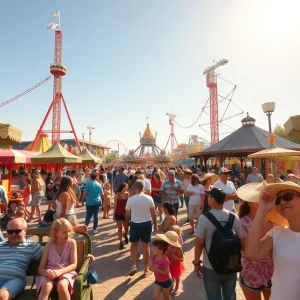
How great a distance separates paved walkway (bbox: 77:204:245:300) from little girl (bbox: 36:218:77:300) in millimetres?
1108

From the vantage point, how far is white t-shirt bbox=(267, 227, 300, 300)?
173 cm

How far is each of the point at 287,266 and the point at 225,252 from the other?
0.76 m

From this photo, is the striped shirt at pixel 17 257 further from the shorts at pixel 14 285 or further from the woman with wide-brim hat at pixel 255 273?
the woman with wide-brim hat at pixel 255 273

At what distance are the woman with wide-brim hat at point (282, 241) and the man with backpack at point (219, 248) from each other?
0.64 meters

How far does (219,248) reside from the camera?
247cm

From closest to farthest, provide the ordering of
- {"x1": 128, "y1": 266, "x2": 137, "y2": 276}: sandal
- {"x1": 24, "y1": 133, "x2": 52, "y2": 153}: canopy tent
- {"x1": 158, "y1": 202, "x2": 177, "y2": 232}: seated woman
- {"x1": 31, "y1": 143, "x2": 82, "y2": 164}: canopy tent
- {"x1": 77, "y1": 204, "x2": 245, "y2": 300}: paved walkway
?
1. {"x1": 77, "y1": 204, "x2": 245, "y2": 300}: paved walkway
2. {"x1": 158, "y1": 202, "x2": 177, "y2": 232}: seated woman
3. {"x1": 128, "y1": 266, "x2": 137, "y2": 276}: sandal
4. {"x1": 31, "y1": 143, "x2": 82, "y2": 164}: canopy tent
5. {"x1": 24, "y1": 133, "x2": 52, "y2": 153}: canopy tent

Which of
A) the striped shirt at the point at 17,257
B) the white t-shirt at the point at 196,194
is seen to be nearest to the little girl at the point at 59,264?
the striped shirt at the point at 17,257

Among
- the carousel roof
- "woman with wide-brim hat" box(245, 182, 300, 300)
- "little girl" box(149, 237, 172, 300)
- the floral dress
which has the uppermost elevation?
the carousel roof

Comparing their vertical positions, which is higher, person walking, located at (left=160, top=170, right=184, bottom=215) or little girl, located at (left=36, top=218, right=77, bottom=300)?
person walking, located at (left=160, top=170, right=184, bottom=215)

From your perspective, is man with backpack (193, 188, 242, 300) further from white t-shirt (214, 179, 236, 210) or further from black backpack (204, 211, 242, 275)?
white t-shirt (214, 179, 236, 210)

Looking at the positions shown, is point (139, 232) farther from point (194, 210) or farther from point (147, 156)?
point (147, 156)

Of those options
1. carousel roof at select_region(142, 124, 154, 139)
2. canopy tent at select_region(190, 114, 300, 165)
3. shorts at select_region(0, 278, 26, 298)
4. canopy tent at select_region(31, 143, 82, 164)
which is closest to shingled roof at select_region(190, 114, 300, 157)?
canopy tent at select_region(190, 114, 300, 165)

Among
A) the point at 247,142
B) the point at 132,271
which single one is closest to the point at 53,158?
the point at 132,271

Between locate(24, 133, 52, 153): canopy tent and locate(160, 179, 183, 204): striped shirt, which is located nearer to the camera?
locate(160, 179, 183, 204): striped shirt
